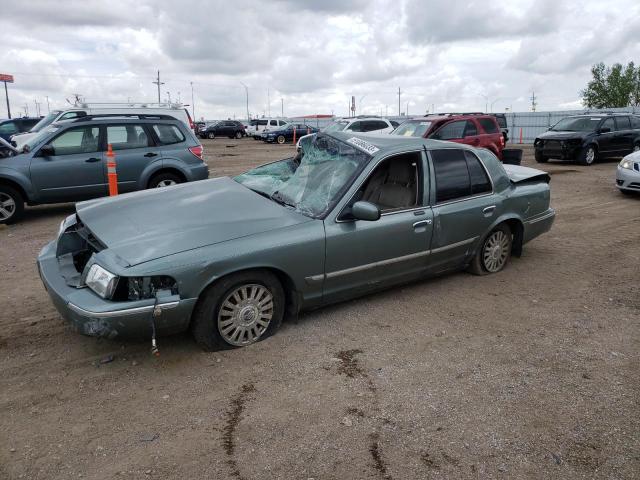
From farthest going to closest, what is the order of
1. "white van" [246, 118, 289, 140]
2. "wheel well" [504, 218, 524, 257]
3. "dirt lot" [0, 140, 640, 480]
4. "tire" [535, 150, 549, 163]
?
"white van" [246, 118, 289, 140] < "tire" [535, 150, 549, 163] < "wheel well" [504, 218, 524, 257] < "dirt lot" [0, 140, 640, 480]

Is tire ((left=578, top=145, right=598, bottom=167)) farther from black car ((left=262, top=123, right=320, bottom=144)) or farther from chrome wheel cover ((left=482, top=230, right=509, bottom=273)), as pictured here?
black car ((left=262, top=123, right=320, bottom=144))

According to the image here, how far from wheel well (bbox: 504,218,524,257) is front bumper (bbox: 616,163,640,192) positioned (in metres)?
5.93

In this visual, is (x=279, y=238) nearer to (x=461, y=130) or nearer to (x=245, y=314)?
(x=245, y=314)

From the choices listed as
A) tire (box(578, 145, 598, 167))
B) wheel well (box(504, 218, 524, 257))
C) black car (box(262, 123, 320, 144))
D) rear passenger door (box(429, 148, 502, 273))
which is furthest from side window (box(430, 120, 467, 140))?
black car (box(262, 123, 320, 144))

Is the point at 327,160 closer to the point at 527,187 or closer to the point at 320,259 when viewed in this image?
the point at 320,259

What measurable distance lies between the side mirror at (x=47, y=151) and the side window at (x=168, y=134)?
5.71 feet

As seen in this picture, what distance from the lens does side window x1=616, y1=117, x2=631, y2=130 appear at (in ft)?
56.2

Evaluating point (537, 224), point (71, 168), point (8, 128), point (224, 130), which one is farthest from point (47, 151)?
point (224, 130)

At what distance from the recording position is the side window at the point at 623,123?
674 inches

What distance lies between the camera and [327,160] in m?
4.68

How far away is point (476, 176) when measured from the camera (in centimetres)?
523

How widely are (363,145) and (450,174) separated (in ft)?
3.19

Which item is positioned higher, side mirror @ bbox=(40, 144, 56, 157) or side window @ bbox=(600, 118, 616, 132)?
side window @ bbox=(600, 118, 616, 132)

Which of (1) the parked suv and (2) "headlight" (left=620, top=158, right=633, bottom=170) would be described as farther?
(2) "headlight" (left=620, top=158, right=633, bottom=170)
